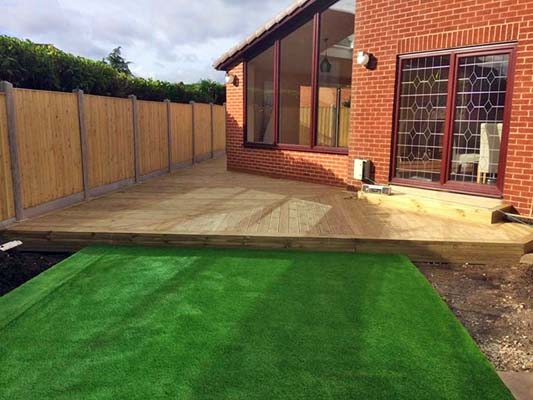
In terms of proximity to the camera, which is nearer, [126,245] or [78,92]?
[126,245]

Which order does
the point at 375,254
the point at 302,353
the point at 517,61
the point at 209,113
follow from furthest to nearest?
the point at 209,113 < the point at 517,61 < the point at 375,254 < the point at 302,353

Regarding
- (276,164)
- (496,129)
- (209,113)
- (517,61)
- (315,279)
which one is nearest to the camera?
(315,279)

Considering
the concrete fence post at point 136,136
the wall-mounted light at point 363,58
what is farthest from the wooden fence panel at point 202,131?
the wall-mounted light at point 363,58

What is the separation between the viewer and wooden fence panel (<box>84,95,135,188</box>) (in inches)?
285

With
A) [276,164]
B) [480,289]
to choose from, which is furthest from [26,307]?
[276,164]

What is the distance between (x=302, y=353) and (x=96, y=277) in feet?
7.75

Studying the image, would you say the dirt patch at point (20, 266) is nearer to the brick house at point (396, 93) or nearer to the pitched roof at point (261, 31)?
the brick house at point (396, 93)

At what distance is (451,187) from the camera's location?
656cm

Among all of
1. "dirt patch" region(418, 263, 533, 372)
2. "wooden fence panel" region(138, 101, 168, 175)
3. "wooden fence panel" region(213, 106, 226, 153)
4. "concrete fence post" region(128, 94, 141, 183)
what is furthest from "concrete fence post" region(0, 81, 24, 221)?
"wooden fence panel" region(213, 106, 226, 153)

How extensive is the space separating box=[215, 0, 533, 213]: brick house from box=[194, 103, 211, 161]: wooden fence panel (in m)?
2.48

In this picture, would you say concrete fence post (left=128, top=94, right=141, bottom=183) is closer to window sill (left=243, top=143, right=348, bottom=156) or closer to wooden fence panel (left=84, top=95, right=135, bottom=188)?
wooden fence panel (left=84, top=95, right=135, bottom=188)

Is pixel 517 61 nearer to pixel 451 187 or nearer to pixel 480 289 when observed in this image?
pixel 451 187

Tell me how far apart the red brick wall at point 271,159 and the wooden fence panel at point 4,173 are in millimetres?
5773

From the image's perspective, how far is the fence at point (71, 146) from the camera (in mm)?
5410
